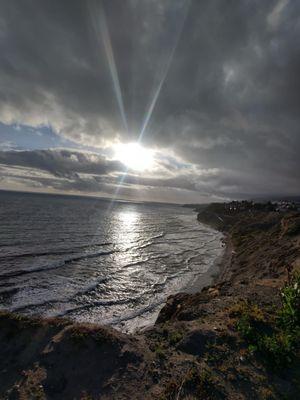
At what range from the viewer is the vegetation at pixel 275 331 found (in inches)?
304

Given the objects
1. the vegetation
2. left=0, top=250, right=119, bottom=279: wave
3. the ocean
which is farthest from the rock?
left=0, top=250, right=119, bottom=279: wave

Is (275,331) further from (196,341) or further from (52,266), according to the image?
(52,266)

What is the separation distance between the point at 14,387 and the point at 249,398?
7270 millimetres

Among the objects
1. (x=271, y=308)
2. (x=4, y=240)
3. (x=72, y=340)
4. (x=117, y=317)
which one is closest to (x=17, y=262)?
(x=4, y=240)

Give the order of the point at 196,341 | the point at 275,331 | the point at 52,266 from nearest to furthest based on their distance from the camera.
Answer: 1. the point at 196,341
2. the point at 275,331
3. the point at 52,266

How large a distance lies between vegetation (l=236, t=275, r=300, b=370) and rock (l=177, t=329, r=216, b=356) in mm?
1359

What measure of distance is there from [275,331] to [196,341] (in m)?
3.31

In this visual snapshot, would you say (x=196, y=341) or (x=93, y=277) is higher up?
(x=196, y=341)

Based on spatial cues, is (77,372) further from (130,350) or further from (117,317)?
(117,317)

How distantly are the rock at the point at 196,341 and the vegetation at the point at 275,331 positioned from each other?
1.36 metres

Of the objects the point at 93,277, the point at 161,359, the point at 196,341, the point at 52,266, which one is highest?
the point at 196,341

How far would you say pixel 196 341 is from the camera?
8.82 meters

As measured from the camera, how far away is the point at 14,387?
714 cm

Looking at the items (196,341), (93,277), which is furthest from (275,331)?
(93,277)
